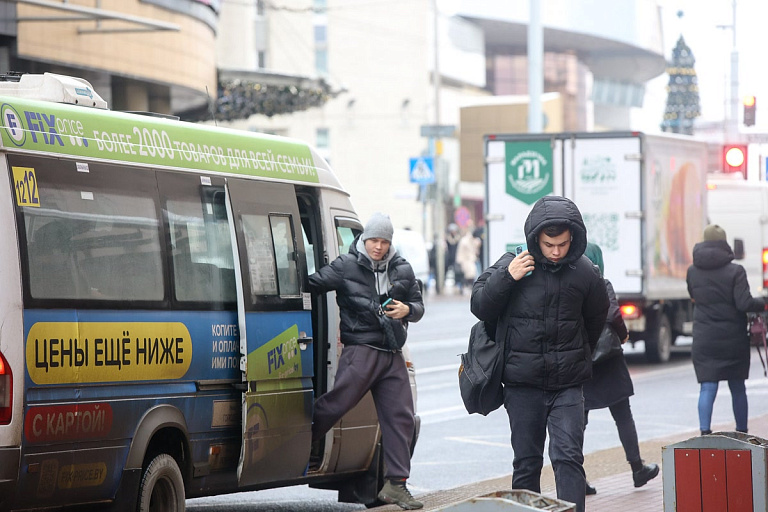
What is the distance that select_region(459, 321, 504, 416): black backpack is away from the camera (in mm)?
7070

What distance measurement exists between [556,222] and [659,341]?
13.9 meters

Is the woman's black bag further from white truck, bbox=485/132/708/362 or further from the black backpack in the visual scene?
white truck, bbox=485/132/708/362

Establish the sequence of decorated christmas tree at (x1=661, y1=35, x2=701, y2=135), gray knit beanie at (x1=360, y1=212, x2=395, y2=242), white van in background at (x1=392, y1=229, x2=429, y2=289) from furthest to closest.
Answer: decorated christmas tree at (x1=661, y1=35, x2=701, y2=135) < white van in background at (x1=392, y1=229, x2=429, y2=289) < gray knit beanie at (x1=360, y1=212, x2=395, y2=242)

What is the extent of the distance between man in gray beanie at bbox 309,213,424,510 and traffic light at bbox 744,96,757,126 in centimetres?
2135

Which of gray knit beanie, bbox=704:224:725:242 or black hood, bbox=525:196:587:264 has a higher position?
black hood, bbox=525:196:587:264

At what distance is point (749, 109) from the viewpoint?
2881cm

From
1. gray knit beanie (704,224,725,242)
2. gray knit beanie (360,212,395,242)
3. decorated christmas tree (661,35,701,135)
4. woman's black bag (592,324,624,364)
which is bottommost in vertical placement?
woman's black bag (592,324,624,364)

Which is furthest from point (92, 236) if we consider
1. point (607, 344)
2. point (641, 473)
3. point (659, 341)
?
point (659, 341)

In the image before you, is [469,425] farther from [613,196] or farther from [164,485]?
[164,485]

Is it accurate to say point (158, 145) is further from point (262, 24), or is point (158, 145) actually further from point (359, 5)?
point (359, 5)

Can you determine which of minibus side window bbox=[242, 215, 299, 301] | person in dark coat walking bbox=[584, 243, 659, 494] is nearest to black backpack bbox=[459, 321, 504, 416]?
minibus side window bbox=[242, 215, 299, 301]

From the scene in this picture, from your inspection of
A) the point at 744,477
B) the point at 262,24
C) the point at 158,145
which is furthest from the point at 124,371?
the point at 262,24

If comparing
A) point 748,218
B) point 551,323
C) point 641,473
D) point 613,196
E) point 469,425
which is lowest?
point 469,425

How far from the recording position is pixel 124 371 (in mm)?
6953
